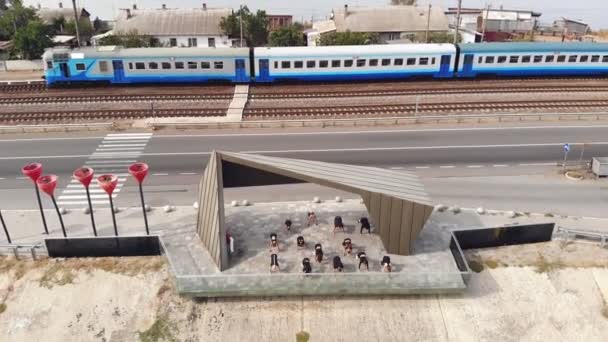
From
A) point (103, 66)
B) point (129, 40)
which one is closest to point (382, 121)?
point (103, 66)

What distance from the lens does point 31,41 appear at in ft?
189

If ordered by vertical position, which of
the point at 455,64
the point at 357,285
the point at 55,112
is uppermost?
the point at 455,64

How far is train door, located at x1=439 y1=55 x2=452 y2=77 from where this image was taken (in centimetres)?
4716

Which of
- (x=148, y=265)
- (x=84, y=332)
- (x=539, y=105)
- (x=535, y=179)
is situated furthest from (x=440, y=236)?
(x=539, y=105)

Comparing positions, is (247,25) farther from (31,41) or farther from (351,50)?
(31,41)

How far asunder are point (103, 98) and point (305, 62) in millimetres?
18427

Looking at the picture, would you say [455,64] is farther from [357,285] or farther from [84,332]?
[84,332]

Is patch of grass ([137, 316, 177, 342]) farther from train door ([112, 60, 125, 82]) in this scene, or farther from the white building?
the white building

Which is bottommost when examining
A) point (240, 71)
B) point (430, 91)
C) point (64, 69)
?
point (430, 91)

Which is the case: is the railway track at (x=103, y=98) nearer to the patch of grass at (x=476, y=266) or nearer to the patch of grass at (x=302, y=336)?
the patch of grass at (x=476, y=266)

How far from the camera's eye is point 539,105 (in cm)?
4162

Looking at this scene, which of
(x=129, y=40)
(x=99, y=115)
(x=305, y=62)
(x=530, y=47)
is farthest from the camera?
(x=129, y=40)

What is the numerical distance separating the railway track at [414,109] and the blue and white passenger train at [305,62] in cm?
668

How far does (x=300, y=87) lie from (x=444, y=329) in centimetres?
3199
